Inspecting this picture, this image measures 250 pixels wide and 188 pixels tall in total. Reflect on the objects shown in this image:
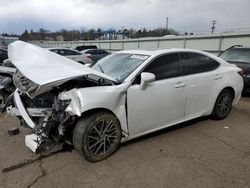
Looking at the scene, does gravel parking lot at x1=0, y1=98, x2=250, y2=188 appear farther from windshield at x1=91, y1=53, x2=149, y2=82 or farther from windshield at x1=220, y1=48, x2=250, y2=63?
windshield at x1=220, y1=48, x2=250, y2=63

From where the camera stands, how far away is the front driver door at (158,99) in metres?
3.85

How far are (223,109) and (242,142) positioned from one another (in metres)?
1.13

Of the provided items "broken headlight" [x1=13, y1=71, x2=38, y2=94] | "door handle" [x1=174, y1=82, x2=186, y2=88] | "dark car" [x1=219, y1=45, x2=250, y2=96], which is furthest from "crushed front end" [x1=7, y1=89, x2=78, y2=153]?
"dark car" [x1=219, y1=45, x2=250, y2=96]

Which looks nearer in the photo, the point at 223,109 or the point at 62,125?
the point at 62,125

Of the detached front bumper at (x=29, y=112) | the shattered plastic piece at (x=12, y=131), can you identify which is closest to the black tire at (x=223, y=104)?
the detached front bumper at (x=29, y=112)

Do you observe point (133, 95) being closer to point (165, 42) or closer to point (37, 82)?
point (37, 82)

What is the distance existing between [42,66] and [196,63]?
2819mm

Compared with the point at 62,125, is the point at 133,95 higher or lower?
higher

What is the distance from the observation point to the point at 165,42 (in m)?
20.2

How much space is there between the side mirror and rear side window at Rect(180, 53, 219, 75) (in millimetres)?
951

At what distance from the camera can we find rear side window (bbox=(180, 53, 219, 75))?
459cm

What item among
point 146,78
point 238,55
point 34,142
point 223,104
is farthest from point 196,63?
point 238,55

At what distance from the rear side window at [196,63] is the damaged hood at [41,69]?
157cm

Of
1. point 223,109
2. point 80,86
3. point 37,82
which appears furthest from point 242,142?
point 37,82
